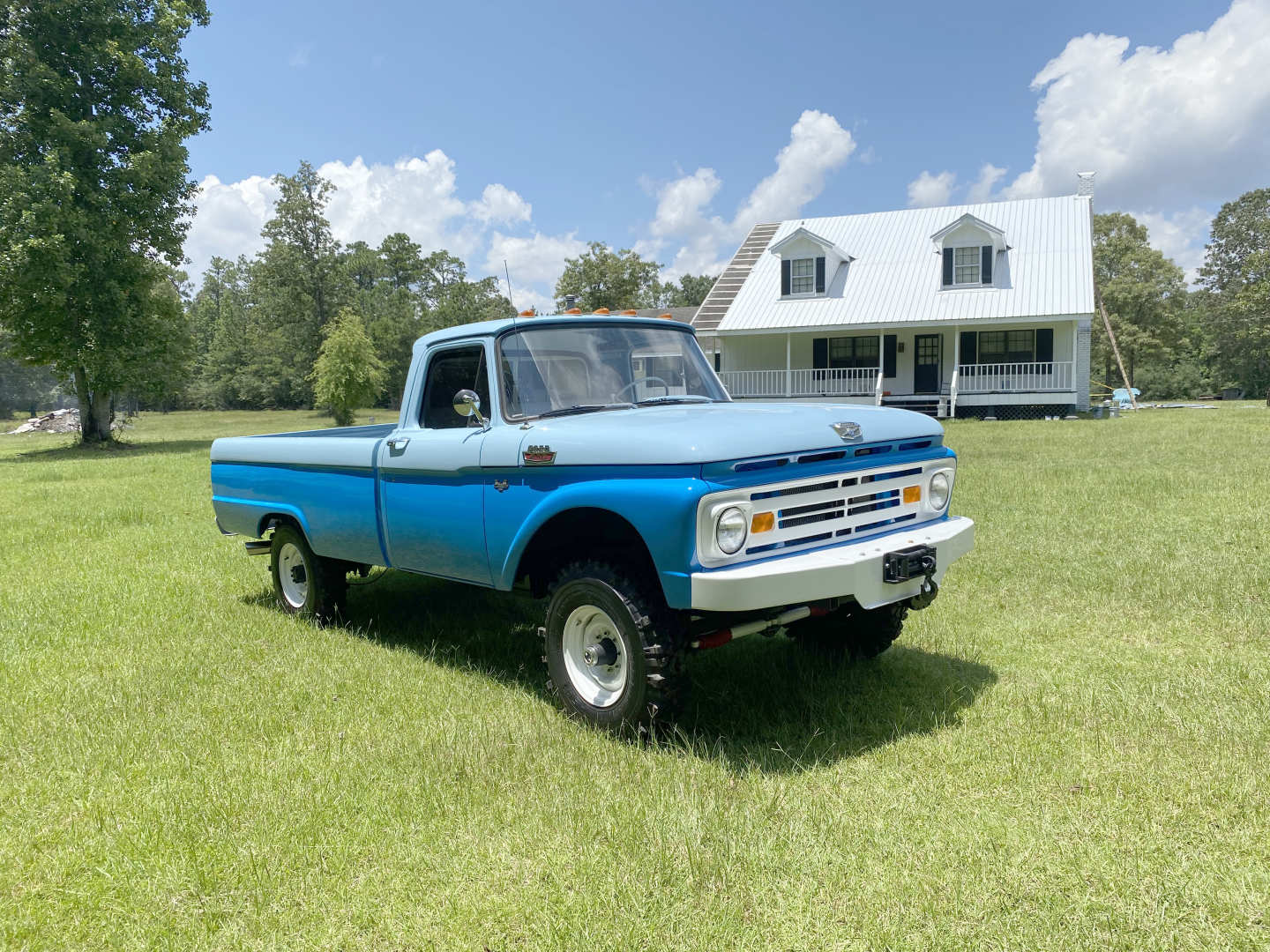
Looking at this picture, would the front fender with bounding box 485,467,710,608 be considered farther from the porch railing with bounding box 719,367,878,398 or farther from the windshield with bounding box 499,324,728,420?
the porch railing with bounding box 719,367,878,398

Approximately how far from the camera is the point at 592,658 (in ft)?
14.1

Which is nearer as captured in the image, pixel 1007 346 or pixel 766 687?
pixel 766 687

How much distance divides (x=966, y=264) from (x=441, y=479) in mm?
25482

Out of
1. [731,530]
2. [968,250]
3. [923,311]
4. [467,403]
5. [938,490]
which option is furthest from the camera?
[968,250]

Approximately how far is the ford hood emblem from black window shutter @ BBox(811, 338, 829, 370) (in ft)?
83.5

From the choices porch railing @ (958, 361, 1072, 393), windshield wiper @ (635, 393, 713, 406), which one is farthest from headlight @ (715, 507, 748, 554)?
porch railing @ (958, 361, 1072, 393)

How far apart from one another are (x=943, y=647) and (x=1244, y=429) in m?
18.6

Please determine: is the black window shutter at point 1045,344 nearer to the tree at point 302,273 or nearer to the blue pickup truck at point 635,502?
the blue pickup truck at point 635,502

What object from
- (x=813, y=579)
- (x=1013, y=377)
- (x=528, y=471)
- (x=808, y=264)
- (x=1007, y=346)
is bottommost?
(x=813, y=579)

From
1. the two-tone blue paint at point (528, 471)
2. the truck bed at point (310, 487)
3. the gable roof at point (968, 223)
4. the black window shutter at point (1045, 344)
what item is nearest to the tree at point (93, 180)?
the truck bed at point (310, 487)

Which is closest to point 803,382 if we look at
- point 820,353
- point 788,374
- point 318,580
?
point 788,374

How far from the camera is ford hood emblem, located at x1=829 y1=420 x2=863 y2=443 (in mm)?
4121

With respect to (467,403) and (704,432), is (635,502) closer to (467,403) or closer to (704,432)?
(704,432)

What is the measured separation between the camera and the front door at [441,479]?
15.5 ft
